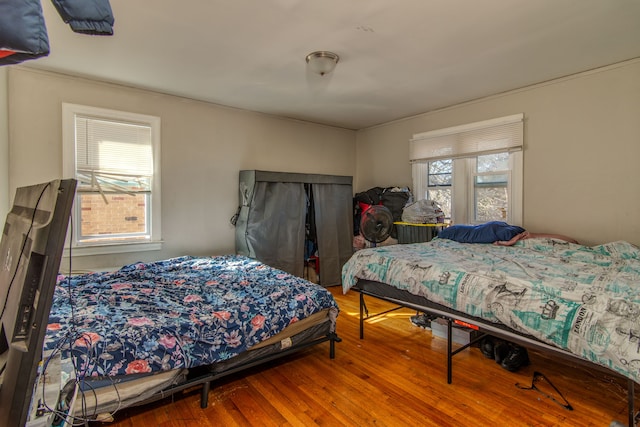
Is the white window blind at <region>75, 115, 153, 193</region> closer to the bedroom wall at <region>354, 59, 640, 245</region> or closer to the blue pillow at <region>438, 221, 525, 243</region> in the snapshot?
the blue pillow at <region>438, 221, 525, 243</region>

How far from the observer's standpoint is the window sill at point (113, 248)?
10.6ft

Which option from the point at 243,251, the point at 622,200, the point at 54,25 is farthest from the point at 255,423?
the point at 622,200

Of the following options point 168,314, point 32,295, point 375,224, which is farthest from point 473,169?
point 32,295

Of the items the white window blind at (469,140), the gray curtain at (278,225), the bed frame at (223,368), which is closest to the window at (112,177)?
the gray curtain at (278,225)

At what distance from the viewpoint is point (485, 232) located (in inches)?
132

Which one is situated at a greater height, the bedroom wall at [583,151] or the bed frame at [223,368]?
the bedroom wall at [583,151]

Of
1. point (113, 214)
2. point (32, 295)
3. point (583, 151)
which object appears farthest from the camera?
point (113, 214)

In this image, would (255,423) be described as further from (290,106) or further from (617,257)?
(290,106)

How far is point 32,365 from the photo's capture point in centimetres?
55

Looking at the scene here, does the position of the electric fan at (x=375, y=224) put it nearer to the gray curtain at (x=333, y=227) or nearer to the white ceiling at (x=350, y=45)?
the gray curtain at (x=333, y=227)

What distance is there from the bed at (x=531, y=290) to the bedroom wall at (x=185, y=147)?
201 cm

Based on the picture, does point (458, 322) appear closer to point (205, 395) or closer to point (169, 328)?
point (205, 395)

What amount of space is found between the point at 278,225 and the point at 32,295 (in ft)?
11.8

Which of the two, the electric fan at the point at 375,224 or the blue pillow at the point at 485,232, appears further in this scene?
the electric fan at the point at 375,224
